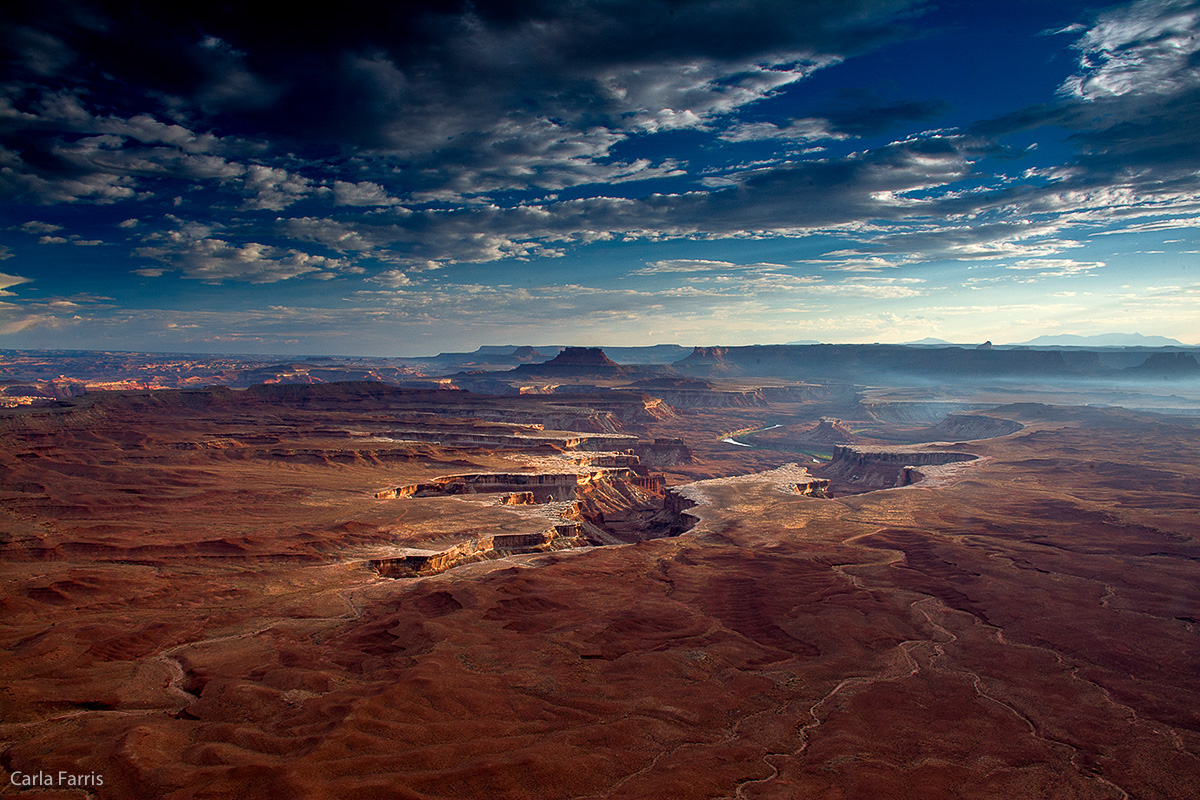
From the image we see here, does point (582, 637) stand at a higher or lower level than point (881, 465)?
higher

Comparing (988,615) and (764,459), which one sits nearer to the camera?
(988,615)

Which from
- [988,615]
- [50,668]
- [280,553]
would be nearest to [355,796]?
[50,668]

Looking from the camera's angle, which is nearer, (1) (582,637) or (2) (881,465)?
(1) (582,637)

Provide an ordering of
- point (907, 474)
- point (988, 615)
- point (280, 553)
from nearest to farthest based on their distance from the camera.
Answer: point (988, 615) → point (280, 553) → point (907, 474)

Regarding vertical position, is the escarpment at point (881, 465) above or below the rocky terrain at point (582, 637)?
below

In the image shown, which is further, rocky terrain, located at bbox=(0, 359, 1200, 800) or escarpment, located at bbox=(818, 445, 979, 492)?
escarpment, located at bbox=(818, 445, 979, 492)

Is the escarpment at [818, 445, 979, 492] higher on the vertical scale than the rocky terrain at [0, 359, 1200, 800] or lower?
lower

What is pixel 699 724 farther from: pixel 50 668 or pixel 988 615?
pixel 50 668

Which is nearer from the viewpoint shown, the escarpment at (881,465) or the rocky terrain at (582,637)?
the rocky terrain at (582,637)
